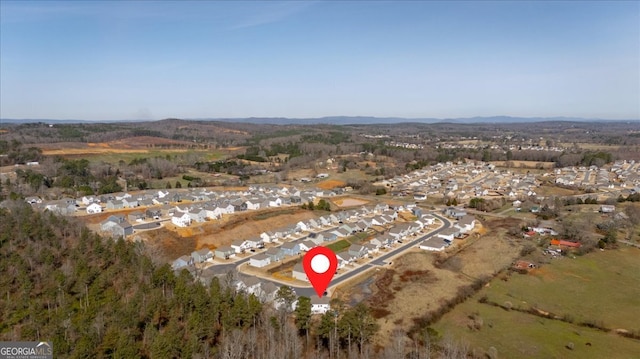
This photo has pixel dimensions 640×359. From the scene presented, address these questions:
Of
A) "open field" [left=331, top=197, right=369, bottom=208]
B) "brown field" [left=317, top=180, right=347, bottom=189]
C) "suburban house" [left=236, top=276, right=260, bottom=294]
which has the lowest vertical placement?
"open field" [left=331, top=197, right=369, bottom=208]

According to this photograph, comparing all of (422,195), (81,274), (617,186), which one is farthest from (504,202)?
(81,274)

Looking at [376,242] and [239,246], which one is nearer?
[239,246]

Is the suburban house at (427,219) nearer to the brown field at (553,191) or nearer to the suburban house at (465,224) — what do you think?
the suburban house at (465,224)

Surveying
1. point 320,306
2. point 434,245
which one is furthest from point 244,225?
point 320,306

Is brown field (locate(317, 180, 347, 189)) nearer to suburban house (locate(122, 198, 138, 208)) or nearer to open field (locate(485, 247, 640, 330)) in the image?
suburban house (locate(122, 198, 138, 208))

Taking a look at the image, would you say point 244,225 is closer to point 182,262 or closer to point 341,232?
point 341,232

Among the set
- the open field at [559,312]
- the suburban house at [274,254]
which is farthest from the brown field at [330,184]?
the open field at [559,312]

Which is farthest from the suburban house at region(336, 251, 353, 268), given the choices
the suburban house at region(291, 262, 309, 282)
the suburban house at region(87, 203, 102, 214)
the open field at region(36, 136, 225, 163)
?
the open field at region(36, 136, 225, 163)
